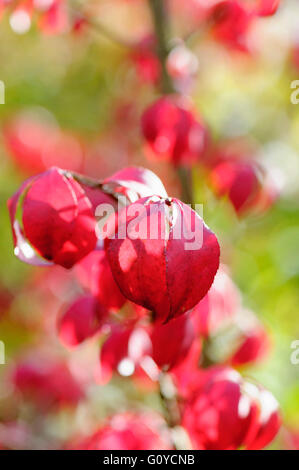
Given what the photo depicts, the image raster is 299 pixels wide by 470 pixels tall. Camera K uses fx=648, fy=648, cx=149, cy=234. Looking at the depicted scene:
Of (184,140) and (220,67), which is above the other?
(220,67)

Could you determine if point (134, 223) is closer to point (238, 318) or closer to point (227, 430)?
point (227, 430)

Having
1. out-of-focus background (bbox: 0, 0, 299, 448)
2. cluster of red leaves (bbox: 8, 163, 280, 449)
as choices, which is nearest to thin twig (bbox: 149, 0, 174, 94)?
out-of-focus background (bbox: 0, 0, 299, 448)

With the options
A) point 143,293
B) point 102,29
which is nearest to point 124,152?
point 102,29

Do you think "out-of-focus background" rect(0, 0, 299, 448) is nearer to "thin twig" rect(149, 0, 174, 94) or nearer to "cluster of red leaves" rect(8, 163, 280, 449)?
"thin twig" rect(149, 0, 174, 94)

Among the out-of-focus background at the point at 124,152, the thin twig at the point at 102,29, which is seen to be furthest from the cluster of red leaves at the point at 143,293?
the thin twig at the point at 102,29

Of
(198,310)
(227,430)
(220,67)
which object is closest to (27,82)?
A: (220,67)

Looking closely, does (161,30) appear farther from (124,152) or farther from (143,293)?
(124,152)

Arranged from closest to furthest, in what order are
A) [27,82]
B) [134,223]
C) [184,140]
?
1. [134,223]
2. [184,140]
3. [27,82]
